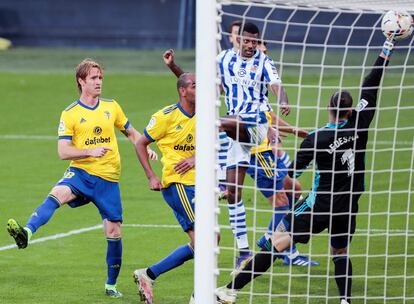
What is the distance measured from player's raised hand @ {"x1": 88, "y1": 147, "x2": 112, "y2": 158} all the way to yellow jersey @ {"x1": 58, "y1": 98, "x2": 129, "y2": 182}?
0.21 m

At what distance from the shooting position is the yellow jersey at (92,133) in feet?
31.7

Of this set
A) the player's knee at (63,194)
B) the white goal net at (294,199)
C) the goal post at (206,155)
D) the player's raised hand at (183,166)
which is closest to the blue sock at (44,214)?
the player's knee at (63,194)

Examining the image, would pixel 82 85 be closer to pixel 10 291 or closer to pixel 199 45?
pixel 10 291

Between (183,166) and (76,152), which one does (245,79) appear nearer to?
(183,166)

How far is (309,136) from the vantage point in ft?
28.4

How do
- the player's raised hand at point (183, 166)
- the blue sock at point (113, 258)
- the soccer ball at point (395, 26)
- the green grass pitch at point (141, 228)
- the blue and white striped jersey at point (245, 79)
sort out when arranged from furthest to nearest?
the blue and white striped jersey at point (245, 79)
the green grass pitch at point (141, 228)
the blue sock at point (113, 258)
the player's raised hand at point (183, 166)
the soccer ball at point (395, 26)

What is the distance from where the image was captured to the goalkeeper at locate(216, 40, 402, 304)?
8.62 meters

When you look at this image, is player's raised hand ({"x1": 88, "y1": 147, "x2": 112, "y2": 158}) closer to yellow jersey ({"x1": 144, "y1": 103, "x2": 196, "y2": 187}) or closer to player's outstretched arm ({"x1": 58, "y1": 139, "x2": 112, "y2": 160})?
player's outstretched arm ({"x1": 58, "y1": 139, "x2": 112, "y2": 160})

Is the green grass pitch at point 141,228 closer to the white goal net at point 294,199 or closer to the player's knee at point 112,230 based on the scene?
the white goal net at point 294,199

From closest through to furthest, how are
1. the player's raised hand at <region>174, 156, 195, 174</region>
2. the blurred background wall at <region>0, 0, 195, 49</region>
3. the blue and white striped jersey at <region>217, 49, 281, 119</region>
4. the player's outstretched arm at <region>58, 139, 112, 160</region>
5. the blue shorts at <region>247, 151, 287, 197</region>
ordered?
the player's raised hand at <region>174, 156, 195, 174</region> → the player's outstretched arm at <region>58, 139, 112, 160</region> → the blue shorts at <region>247, 151, 287, 197</region> → the blue and white striped jersey at <region>217, 49, 281, 119</region> → the blurred background wall at <region>0, 0, 195, 49</region>

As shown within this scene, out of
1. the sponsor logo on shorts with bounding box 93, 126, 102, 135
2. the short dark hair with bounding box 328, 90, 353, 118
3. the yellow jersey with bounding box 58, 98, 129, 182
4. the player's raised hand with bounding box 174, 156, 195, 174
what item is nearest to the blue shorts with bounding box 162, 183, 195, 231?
the player's raised hand with bounding box 174, 156, 195, 174

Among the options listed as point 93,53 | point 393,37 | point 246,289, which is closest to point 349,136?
point 393,37

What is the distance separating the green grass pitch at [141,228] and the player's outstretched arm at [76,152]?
1315 mm

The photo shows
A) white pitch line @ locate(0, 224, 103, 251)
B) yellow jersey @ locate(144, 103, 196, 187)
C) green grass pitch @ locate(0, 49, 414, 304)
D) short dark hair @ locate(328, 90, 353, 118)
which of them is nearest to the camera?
short dark hair @ locate(328, 90, 353, 118)
